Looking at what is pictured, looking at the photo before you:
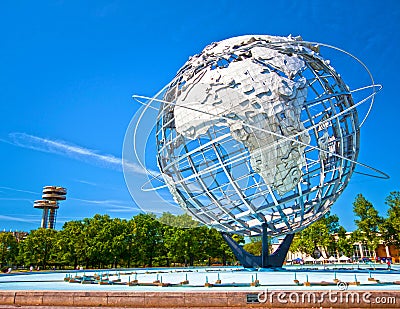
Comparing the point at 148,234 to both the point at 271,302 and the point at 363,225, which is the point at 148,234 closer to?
the point at 363,225

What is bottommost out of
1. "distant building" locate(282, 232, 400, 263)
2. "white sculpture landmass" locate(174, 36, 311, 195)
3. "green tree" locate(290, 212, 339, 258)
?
"distant building" locate(282, 232, 400, 263)

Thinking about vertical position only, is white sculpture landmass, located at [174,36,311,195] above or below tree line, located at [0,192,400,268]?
above

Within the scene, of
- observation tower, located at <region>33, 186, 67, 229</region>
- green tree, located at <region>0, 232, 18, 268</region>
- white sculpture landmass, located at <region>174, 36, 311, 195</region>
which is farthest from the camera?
observation tower, located at <region>33, 186, 67, 229</region>

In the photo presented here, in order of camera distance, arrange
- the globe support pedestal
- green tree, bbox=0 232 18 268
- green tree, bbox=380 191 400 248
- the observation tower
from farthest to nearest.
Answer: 1. the observation tower
2. green tree, bbox=0 232 18 268
3. green tree, bbox=380 191 400 248
4. the globe support pedestal

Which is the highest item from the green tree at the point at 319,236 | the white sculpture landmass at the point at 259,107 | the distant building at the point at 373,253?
the white sculpture landmass at the point at 259,107

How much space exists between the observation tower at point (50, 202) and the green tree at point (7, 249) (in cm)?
4259

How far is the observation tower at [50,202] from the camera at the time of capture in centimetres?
9012

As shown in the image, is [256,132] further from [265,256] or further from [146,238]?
[146,238]

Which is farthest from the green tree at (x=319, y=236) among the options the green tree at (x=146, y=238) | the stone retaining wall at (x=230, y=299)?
the stone retaining wall at (x=230, y=299)

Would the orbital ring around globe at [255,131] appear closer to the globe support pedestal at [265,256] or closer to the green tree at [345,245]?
the globe support pedestal at [265,256]

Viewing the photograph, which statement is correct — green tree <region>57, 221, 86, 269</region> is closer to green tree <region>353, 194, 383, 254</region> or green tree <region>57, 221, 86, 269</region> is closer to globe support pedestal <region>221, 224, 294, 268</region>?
globe support pedestal <region>221, 224, 294, 268</region>

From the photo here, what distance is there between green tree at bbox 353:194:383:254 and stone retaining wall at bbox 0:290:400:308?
108 ft

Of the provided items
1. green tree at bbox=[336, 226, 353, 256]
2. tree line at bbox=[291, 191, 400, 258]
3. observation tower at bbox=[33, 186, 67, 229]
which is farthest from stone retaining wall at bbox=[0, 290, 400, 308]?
observation tower at bbox=[33, 186, 67, 229]

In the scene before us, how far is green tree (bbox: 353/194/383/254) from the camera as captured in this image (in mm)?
36031
